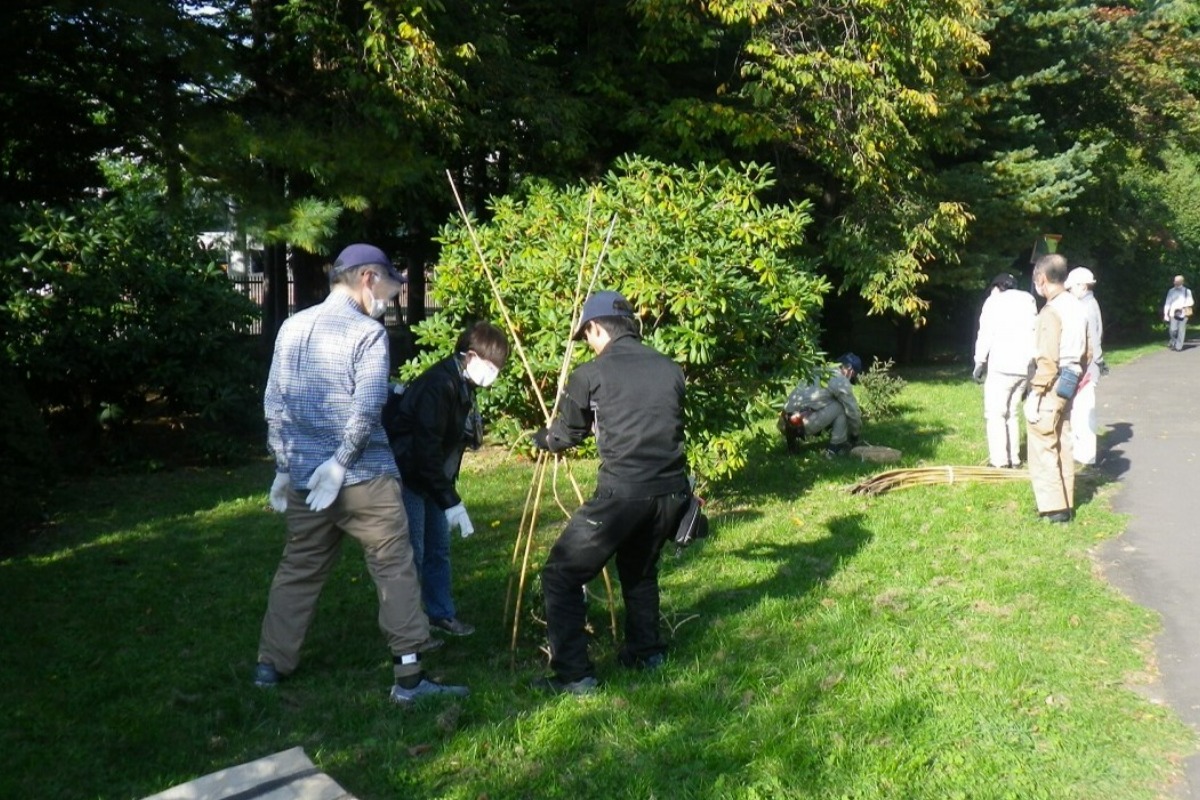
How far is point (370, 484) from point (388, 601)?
533 millimetres

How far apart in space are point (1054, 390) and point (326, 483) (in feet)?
18.3

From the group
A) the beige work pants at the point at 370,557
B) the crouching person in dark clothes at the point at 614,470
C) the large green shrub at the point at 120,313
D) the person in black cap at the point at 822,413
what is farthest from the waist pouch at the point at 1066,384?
the large green shrub at the point at 120,313

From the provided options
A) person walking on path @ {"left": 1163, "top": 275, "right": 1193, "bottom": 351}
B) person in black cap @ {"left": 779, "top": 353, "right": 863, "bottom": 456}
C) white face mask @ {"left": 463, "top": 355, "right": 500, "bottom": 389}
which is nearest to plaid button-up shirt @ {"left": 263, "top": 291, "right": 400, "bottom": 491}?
white face mask @ {"left": 463, "top": 355, "right": 500, "bottom": 389}

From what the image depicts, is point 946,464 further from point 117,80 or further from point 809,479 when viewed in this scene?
point 117,80

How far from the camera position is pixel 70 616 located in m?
6.91

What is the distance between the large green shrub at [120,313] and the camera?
10883mm

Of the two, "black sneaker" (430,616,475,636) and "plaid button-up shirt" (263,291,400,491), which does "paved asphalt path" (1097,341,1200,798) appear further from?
"plaid button-up shirt" (263,291,400,491)

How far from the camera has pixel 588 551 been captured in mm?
5348

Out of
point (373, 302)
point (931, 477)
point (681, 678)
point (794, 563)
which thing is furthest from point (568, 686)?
point (931, 477)

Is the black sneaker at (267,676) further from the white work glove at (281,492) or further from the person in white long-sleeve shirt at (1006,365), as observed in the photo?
the person in white long-sleeve shirt at (1006,365)

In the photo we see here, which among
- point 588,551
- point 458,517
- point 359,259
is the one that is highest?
point 359,259

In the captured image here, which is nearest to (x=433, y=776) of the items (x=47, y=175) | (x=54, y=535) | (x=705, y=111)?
(x=54, y=535)

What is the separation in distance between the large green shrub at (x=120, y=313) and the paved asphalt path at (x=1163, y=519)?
322 inches

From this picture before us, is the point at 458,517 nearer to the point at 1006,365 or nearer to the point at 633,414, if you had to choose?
the point at 633,414
